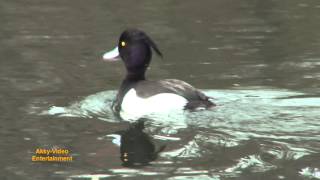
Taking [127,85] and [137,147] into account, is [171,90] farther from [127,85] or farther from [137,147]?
[137,147]

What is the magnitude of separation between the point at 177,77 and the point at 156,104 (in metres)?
2.52

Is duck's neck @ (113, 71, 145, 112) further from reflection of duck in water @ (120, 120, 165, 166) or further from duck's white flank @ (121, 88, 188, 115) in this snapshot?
reflection of duck in water @ (120, 120, 165, 166)

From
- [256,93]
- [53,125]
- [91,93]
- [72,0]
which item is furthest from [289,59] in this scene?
[72,0]

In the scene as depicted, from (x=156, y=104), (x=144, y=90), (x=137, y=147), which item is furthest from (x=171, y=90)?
(x=137, y=147)

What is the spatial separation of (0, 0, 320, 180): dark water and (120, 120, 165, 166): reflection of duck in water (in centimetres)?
10

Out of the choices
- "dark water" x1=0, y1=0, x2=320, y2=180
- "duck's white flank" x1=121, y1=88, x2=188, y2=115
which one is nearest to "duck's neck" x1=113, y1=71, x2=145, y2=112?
"dark water" x1=0, y1=0, x2=320, y2=180

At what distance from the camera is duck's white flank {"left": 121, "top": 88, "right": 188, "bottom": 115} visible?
9.75 m

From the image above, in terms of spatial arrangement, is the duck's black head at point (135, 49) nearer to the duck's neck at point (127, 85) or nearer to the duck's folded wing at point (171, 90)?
the duck's neck at point (127, 85)

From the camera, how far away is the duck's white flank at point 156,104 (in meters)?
9.75

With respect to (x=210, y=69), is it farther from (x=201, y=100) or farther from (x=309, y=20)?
(x=309, y=20)

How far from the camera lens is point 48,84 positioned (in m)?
11.8

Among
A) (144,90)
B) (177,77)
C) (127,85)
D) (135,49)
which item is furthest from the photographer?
(177,77)

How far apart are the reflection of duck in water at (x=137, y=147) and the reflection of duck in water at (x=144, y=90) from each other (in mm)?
418

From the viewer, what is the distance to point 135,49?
10.8 metres
